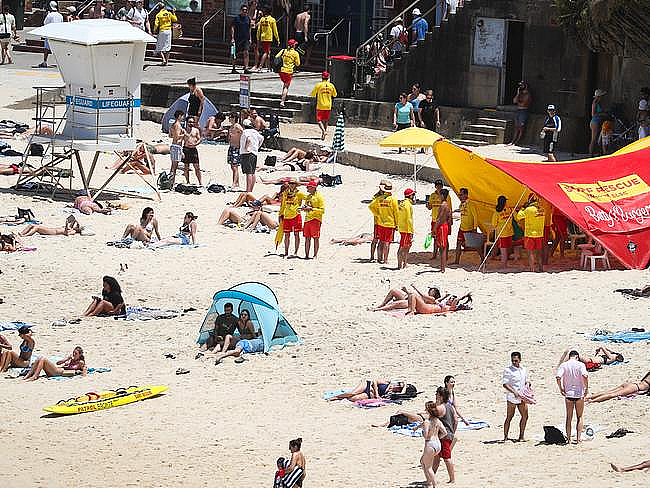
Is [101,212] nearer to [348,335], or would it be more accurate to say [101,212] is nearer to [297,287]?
[297,287]

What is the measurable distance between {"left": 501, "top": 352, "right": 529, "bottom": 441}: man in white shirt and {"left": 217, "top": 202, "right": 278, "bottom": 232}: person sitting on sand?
1121cm

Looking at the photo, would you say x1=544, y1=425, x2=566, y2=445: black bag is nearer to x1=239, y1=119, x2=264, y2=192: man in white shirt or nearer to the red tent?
the red tent

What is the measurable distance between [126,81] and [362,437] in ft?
46.9

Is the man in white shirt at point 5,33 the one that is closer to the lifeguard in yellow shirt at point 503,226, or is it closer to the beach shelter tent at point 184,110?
the beach shelter tent at point 184,110

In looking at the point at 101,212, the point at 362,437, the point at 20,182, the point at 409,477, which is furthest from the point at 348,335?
the point at 20,182

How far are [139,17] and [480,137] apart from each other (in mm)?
12431

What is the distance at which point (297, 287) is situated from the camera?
22109 mm

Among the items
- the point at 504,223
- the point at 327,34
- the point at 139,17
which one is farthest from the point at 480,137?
the point at 139,17

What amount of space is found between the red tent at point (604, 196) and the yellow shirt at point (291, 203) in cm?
303

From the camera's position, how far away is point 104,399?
666 inches

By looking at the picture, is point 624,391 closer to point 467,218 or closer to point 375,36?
point 467,218

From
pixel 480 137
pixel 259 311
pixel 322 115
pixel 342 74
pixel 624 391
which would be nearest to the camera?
pixel 624 391

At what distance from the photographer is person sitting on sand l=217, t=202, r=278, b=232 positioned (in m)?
26.2

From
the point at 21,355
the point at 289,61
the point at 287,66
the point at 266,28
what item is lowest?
the point at 21,355
